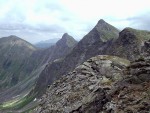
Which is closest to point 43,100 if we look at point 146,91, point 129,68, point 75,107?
point 75,107

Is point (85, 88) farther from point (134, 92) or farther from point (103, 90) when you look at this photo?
point (134, 92)

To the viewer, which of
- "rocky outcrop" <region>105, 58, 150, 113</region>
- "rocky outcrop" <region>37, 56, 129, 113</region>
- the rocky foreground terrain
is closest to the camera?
"rocky outcrop" <region>105, 58, 150, 113</region>

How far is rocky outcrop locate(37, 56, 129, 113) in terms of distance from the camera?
45.3m

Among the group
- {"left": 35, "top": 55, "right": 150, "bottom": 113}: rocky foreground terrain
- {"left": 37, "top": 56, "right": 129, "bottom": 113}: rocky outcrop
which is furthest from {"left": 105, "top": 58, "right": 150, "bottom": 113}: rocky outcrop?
{"left": 37, "top": 56, "right": 129, "bottom": 113}: rocky outcrop

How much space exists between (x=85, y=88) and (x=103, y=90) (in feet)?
36.5

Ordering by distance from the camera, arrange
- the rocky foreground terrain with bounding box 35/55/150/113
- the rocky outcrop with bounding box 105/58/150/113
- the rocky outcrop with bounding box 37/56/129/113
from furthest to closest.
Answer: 1. the rocky outcrop with bounding box 37/56/129/113
2. the rocky foreground terrain with bounding box 35/55/150/113
3. the rocky outcrop with bounding box 105/58/150/113

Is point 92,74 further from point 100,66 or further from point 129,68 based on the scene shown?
point 129,68

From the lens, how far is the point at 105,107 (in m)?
38.4

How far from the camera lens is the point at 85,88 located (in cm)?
5466

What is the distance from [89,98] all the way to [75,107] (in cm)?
289

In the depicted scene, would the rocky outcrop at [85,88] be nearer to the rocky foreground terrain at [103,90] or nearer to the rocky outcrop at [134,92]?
the rocky foreground terrain at [103,90]

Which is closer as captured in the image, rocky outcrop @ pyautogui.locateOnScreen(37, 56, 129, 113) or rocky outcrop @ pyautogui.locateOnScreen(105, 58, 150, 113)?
rocky outcrop @ pyautogui.locateOnScreen(105, 58, 150, 113)

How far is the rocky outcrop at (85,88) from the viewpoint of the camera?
4531cm

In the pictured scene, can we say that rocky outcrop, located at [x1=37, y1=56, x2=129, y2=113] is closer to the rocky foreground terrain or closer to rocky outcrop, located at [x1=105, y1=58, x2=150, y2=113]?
the rocky foreground terrain
